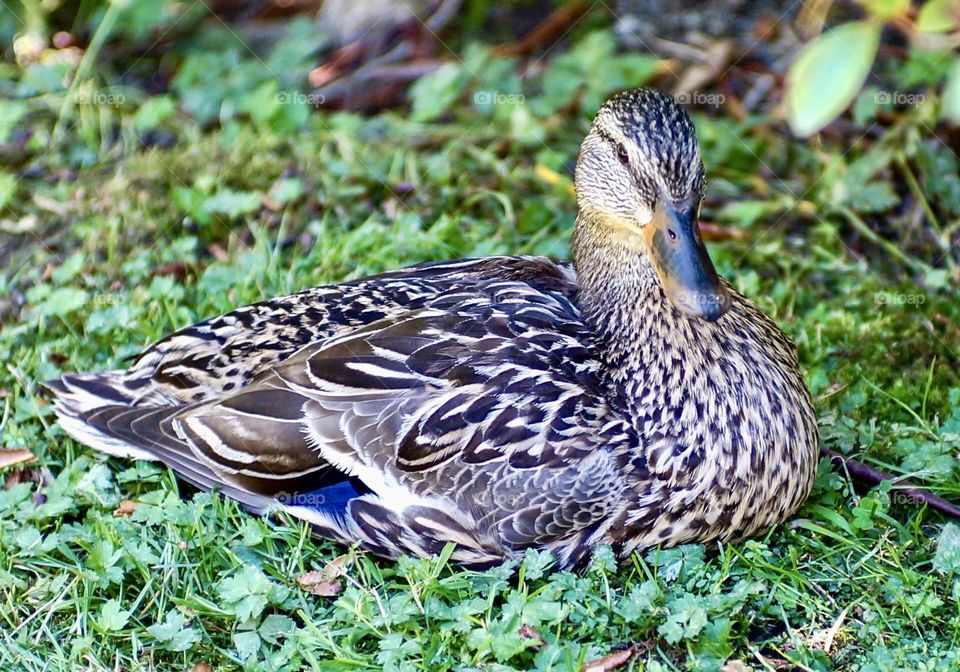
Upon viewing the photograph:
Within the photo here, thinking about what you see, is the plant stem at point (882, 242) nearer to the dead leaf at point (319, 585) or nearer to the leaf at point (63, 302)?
the dead leaf at point (319, 585)

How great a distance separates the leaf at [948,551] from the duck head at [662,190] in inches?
36.4

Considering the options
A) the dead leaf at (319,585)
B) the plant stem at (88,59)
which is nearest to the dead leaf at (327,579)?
the dead leaf at (319,585)

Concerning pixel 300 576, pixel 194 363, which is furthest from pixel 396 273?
pixel 300 576

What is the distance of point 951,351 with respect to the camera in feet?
14.7

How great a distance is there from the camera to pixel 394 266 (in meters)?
4.92

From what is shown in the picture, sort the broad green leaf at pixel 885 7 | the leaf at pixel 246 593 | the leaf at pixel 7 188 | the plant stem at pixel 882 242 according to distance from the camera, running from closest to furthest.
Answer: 1. the broad green leaf at pixel 885 7
2. the leaf at pixel 246 593
3. the plant stem at pixel 882 242
4. the leaf at pixel 7 188

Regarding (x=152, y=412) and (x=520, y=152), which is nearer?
(x=152, y=412)

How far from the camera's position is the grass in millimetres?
3328

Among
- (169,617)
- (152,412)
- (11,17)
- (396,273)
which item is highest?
(11,17)

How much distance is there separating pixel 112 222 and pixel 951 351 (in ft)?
11.1

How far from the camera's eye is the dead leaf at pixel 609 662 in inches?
126

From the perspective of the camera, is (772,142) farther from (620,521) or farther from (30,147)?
(30,147)

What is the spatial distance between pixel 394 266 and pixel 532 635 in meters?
2.01

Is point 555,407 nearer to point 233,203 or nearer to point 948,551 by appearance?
point 948,551
